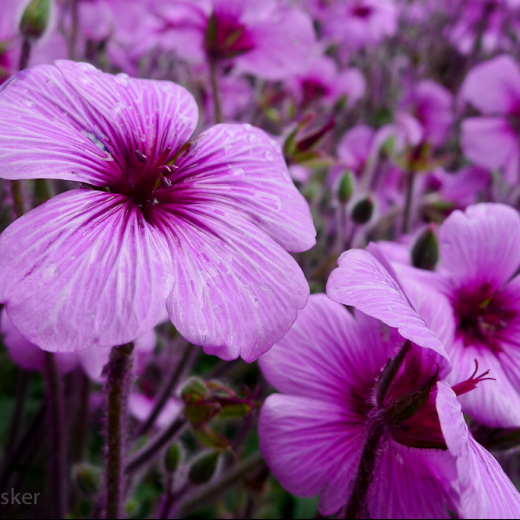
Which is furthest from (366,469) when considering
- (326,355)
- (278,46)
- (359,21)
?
(359,21)

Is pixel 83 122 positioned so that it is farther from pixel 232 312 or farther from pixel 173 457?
pixel 173 457

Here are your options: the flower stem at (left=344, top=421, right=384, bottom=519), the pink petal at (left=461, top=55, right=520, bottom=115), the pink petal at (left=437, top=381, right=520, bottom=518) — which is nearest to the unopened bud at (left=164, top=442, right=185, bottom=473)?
the flower stem at (left=344, top=421, right=384, bottom=519)

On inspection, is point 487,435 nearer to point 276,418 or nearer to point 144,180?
point 276,418

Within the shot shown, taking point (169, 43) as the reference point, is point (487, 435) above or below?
below

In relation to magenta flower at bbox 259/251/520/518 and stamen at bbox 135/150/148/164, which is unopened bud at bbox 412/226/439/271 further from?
stamen at bbox 135/150/148/164

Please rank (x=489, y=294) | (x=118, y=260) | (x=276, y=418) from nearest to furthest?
1. (x=118, y=260)
2. (x=276, y=418)
3. (x=489, y=294)

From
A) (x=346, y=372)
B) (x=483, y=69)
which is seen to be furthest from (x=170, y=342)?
(x=483, y=69)
